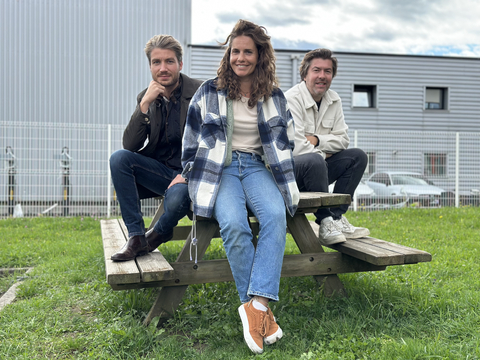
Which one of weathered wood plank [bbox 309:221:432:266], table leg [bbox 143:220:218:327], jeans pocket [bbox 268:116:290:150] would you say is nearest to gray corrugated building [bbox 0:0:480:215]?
table leg [bbox 143:220:218:327]

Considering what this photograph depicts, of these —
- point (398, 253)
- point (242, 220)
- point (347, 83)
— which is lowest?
point (398, 253)

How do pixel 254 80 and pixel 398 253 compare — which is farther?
pixel 254 80

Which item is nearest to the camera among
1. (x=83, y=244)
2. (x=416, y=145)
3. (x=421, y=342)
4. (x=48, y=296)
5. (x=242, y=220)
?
(x=421, y=342)

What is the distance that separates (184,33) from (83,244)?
1007 cm

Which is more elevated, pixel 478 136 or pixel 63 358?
pixel 478 136

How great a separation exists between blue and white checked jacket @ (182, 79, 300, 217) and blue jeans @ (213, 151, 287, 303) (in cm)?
8

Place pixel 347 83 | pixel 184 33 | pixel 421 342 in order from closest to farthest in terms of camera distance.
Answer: pixel 421 342
pixel 184 33
pixel 347 83

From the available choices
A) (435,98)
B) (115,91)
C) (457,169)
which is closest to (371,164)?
(457,169)

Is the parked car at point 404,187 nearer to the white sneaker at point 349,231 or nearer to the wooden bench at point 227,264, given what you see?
the white sneaker at point 349,231

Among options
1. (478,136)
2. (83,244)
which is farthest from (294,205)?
(478,136)

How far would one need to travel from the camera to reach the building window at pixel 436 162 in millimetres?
10227

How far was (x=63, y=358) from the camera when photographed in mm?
2432

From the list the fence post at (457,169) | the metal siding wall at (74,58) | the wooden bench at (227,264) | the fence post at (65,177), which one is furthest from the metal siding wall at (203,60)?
the wooden bench at (227,264)

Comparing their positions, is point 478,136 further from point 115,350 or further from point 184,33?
point 115,350
